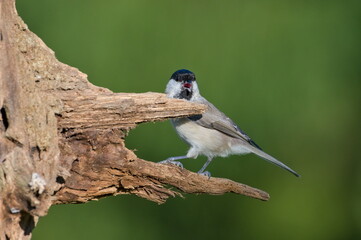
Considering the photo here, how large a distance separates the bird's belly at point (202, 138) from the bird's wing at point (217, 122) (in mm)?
21

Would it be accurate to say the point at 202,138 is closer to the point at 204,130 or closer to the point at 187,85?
the point at 204,130

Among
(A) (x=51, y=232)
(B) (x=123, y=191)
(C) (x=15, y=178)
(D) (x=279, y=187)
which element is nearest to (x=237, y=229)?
(D) (x=279, y=187)

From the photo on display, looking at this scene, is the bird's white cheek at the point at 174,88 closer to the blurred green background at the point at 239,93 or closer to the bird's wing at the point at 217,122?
the bird's wing at the point at 217,122

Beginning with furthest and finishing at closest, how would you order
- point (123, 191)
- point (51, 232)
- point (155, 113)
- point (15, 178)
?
point (51, 232), point (123, 191), point (155, 113), point (15, 178)

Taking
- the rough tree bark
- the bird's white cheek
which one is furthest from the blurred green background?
the rough tree bark

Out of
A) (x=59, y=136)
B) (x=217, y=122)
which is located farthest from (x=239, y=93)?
(x=59, y=136)

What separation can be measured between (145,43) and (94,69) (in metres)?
0.32

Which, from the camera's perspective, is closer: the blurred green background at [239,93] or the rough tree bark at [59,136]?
the rough tree bark at [59,136]

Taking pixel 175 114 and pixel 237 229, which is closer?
pixel 175 114

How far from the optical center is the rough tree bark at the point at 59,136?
166 centimetres

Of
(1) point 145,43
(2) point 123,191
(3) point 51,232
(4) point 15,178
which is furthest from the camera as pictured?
(1) point 145,43

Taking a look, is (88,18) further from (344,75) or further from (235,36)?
(344,75)

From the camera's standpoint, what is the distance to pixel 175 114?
1930 millimetres

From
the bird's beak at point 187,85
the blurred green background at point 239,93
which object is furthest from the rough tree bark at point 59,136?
the blurred green background at point 239,93
